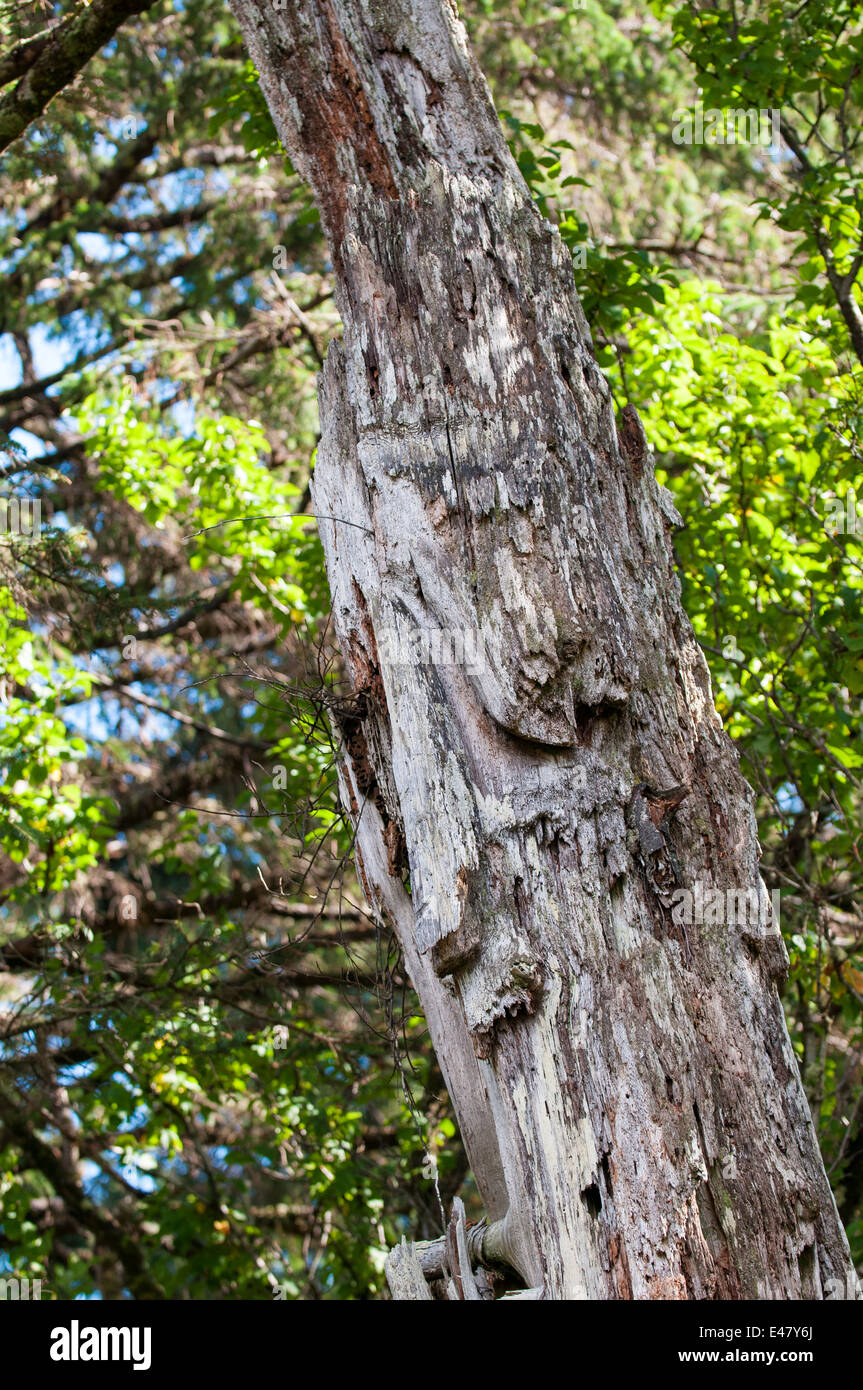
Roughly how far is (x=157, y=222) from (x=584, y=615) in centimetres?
930

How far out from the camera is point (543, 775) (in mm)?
2811

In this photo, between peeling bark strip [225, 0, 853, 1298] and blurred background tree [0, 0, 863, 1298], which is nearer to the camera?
peeling bark strip [225, 0, 853, 1298]

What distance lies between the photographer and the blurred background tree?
17.2 feet

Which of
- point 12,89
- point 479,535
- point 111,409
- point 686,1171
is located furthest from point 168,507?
point 686,1171

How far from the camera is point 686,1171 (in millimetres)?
2453

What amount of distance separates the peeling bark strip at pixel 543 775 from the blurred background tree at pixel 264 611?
1.80 feet

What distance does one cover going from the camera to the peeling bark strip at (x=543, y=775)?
2.52 metres

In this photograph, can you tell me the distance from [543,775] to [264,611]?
4.99 meters

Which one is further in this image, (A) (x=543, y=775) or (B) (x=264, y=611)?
(B) (x=264, y=611)

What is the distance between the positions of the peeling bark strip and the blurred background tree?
0.55 m

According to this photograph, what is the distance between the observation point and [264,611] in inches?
297

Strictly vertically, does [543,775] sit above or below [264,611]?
below

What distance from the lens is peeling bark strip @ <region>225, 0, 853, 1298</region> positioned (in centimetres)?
252
